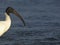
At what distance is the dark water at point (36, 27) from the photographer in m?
12.9

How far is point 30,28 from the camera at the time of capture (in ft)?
48.6

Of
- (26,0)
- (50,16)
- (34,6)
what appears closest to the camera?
(50,16)

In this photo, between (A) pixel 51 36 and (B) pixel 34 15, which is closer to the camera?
(A) pixel 51 36

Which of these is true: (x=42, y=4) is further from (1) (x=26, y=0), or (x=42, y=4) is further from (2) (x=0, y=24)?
(2) (x=0, y=24)

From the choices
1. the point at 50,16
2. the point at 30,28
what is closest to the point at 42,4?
the point at 50,16

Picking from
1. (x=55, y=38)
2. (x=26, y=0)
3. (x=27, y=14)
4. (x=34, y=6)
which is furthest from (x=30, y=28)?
(x=26, y=0)

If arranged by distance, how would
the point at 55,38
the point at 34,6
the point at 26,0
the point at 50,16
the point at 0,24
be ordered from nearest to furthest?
1. the point at 0,24
2. the point at 55,38
3. the point at 50,16
4. the point at 34,6
5. the point at 26,0

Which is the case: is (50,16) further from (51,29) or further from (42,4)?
(42,4)

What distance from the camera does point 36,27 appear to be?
48.8 ft

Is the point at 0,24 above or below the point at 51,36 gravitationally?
above

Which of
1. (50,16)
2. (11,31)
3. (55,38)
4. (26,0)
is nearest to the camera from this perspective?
(55,38)

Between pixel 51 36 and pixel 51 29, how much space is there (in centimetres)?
117

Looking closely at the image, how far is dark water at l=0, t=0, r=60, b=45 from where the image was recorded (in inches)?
508

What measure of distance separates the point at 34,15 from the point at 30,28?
9.64 ft
